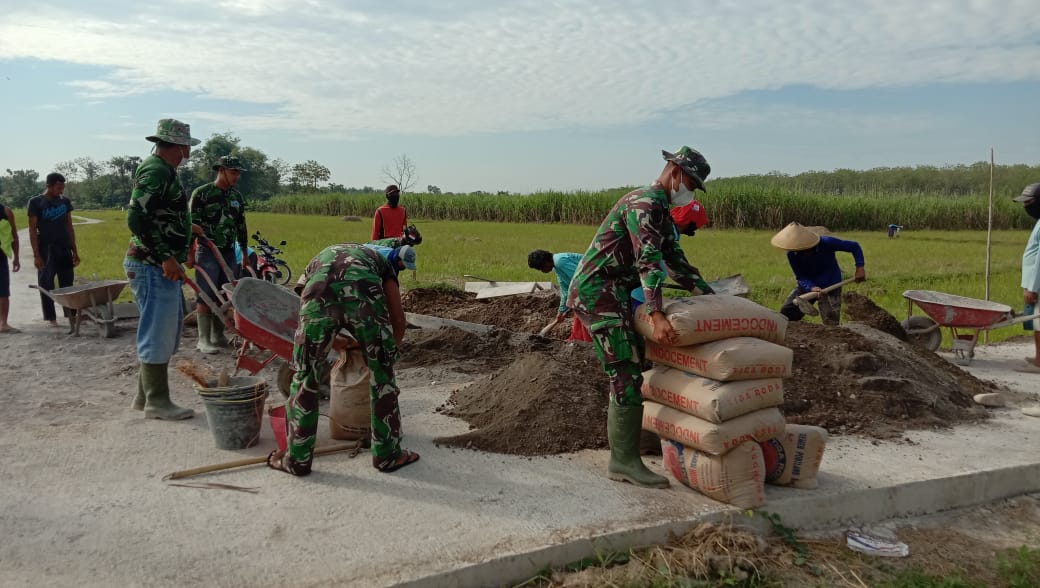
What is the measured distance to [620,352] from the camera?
14.1ft

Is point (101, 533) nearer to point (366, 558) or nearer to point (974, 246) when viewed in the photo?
point (366, 558)

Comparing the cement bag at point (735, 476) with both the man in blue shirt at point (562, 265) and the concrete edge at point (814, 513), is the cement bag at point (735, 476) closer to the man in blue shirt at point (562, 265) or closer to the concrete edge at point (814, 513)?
the concrete edge at point (814, 513)

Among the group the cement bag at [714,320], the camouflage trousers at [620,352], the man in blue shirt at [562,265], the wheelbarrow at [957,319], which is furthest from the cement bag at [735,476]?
the wheelbarrow at [957,319]

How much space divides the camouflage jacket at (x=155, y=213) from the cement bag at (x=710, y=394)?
357 cm

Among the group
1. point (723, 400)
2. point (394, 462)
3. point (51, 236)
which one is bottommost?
point (394, 462)

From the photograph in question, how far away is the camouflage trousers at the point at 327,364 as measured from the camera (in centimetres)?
434

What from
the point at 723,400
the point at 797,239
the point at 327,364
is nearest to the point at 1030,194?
the point at 797,239

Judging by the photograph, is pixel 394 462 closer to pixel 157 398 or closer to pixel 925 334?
pixel 157 398

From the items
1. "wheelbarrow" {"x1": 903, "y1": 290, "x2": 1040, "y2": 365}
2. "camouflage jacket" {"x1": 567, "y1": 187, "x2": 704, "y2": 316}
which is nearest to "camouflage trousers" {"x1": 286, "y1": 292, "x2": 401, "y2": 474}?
"camouflage jacket" {"x1": 567, "y1": 187, "x2": 704, "y2": 316}

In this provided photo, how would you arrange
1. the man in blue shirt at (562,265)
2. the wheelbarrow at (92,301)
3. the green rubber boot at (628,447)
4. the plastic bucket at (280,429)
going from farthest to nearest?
the wheelbarrow at (92,301), the man in blue shirt at (562,265), the plastic bucket at (280,429), the green rubber boot at (628,447)

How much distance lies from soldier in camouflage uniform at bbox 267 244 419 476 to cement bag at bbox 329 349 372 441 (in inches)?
20.9

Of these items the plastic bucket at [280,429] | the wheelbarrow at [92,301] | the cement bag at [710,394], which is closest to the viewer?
the cement bag at [710,394]

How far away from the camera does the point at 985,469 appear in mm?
4879

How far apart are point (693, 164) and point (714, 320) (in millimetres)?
871
